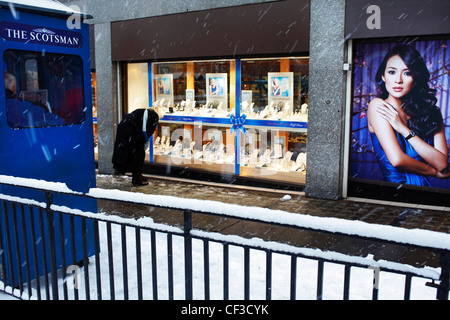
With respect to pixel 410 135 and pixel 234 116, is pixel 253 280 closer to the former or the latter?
pixel 410 135

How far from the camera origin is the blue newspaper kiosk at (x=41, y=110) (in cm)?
425

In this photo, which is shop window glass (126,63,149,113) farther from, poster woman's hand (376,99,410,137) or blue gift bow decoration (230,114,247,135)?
poster woman's hand (376,99,410,137)

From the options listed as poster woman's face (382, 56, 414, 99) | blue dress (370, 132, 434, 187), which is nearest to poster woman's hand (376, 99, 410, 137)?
blue dress (370, 132, 434, 187)

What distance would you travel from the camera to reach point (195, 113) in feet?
33.8

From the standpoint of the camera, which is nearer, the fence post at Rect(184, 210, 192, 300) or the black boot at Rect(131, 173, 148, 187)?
the fence post at Rect(184, 210, 192, 300)

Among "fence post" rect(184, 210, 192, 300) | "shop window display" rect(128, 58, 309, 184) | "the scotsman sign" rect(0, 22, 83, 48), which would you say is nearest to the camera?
"fence post" rect(184, 210, 192, 300)

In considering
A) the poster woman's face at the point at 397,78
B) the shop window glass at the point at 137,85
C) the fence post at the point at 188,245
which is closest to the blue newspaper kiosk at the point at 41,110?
the fence post at the point at 188,245

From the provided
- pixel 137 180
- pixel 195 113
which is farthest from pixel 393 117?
pixel 137 180

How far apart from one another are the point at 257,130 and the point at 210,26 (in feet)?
7.70

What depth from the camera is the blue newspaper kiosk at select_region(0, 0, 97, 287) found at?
13.9 ft

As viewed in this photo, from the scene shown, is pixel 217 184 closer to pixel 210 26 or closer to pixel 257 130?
pixel 257 130

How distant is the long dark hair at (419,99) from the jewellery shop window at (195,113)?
3505 mm
